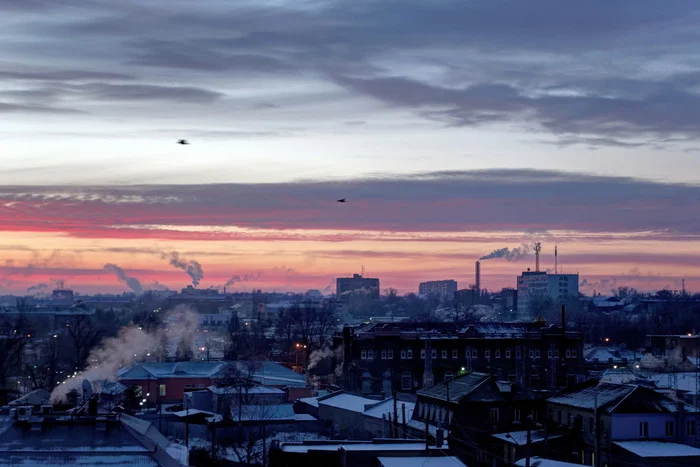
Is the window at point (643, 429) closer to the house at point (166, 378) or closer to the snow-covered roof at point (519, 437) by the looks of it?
the snow-covered roof at point (519, 437)

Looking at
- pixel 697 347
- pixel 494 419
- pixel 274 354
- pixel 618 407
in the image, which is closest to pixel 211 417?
pixel 494 419

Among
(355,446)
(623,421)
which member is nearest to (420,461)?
(355,446)

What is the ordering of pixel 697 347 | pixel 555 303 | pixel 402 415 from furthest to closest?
pixel 555 303, pixel 697 347, pixel 402 415

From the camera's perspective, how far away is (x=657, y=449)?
3728cm

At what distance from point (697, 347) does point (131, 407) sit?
39.4m

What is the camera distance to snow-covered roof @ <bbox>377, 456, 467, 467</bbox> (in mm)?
33062

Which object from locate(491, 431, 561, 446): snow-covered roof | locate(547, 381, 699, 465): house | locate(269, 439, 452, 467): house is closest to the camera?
locate(269, 439, 452, 467): house

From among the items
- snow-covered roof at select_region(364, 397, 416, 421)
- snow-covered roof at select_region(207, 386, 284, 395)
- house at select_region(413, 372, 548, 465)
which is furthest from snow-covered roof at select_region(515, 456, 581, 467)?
snow-covered roof at select_region(207, 386, 284, 395)

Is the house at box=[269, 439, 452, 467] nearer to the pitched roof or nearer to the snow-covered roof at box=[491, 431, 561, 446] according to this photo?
the snow-covered roof at box=[491, 431, 561, 446]

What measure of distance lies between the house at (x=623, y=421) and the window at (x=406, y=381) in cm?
2421

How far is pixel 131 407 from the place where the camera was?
57.1m

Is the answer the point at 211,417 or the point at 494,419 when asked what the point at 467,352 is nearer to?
the point at 211,417

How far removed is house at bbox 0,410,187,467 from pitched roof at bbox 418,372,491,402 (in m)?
14.6

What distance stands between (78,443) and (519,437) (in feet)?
58.4
